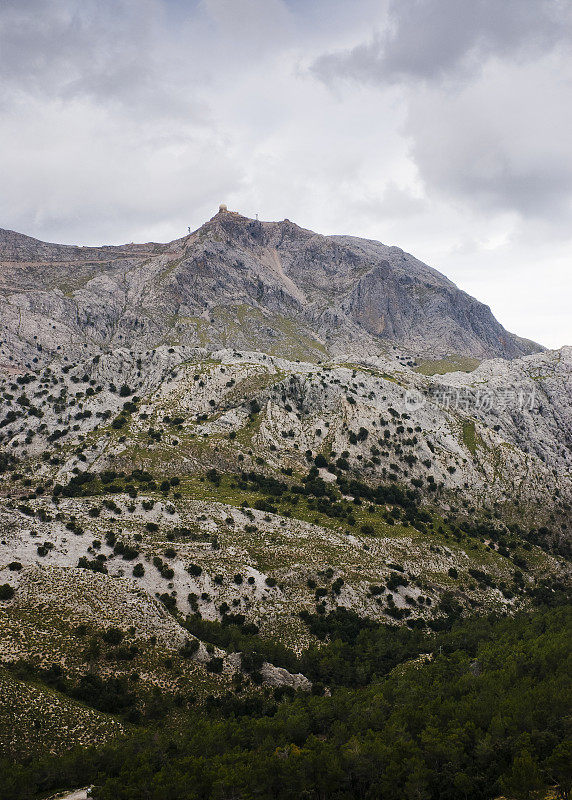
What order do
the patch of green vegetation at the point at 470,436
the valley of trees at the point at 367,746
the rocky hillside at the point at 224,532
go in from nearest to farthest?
the valley of trees at the point at 367,746
the rocky hillside at the point at 224,532
the patch of green vegetation at the point at 470,436

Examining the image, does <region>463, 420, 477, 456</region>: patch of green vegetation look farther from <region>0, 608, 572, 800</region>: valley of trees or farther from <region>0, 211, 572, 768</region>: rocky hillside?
<region>0, 608, 572, 800</region>: valley of trees

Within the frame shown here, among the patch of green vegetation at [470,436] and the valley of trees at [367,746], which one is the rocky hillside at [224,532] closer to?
the patch of green vegetation at [470,436]

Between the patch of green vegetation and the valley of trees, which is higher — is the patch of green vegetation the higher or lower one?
the higher one

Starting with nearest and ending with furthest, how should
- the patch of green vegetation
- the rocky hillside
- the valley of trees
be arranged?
the valley of trees < the rocky hillside < the patch of green vegetation

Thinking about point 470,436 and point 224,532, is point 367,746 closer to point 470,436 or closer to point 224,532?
point 224,532

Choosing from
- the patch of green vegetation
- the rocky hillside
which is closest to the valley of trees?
the rocky hillside

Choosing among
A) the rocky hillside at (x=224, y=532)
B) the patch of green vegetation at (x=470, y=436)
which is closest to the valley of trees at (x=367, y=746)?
the rocky hillside at (x=224, y=532)

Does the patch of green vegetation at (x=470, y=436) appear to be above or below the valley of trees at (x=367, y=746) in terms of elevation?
above

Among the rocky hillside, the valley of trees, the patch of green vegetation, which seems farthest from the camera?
the patch of green vegetation

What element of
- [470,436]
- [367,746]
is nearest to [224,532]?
[367,746]

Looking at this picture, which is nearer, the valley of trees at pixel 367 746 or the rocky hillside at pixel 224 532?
the valley of trees at pixel 367 746

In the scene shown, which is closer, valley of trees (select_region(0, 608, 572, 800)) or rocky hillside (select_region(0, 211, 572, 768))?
valley of trees (select_region(0, 608, 572, 800))

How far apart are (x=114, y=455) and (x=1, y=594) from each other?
73.3 meters

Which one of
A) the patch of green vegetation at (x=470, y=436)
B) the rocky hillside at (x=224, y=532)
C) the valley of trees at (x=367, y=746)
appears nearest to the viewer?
the valley of trees at (x=367, y=746)
